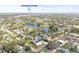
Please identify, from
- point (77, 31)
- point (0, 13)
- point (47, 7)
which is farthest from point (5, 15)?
point (77, 31)

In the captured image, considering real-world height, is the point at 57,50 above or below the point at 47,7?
below

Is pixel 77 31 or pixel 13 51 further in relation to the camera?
pixel 77 31

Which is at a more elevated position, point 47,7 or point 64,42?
point 47,7
